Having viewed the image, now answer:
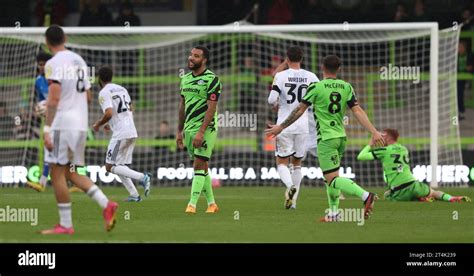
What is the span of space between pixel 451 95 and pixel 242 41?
481 cm

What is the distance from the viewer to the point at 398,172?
59.2 ft

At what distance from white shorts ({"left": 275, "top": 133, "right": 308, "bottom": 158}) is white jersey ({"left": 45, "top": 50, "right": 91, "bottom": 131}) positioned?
483 cm

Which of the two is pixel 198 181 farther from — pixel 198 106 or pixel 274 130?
pixel 274 130

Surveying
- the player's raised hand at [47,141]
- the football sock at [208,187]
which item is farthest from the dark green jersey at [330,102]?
the player's raised hand at [47,141]

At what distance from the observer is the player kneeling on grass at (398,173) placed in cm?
1795

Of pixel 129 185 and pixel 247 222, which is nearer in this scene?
pixel 247 222

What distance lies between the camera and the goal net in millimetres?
23031

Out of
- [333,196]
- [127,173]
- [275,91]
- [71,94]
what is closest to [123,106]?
[127,173]

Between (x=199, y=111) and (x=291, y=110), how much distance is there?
173 cm

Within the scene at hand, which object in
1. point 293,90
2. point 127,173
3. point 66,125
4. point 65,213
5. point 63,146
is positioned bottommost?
point 65,213

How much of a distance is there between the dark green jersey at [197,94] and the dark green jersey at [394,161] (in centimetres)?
332

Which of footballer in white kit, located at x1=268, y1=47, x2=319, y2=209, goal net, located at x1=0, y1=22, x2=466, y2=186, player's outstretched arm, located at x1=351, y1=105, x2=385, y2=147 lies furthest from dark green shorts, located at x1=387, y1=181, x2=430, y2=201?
player's outstretched arm, located at x1=351, y1=105, x2=385, y2=147

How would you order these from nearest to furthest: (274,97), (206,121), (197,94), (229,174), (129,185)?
(206,121) → (197,94) → (274,97) → (129,185) → (229,174)

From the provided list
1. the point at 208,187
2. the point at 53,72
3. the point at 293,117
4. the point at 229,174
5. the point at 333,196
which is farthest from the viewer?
the point at 229,174
